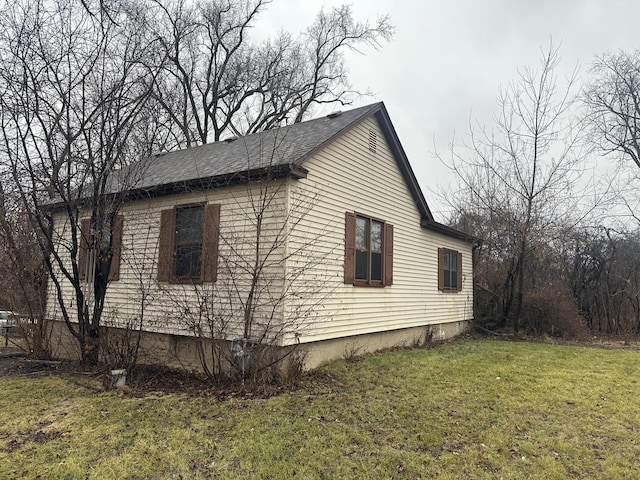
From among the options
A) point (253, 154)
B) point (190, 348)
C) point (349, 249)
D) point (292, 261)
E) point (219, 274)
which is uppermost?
point (253, 154)

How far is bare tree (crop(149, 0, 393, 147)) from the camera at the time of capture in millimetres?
23656

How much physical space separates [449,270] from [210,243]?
8.52 metres

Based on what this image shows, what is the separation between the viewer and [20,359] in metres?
9.16

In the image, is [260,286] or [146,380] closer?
[260,286]

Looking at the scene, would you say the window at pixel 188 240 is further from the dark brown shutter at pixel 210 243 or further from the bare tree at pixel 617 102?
the bare tree at pixel 617 102

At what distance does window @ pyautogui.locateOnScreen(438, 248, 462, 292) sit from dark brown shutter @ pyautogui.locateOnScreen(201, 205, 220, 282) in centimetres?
743

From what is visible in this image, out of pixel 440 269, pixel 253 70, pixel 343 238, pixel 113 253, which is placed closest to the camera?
pixel 113 253

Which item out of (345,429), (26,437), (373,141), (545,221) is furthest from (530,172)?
(26,437)

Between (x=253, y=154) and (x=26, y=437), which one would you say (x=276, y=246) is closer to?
(x=253, y=154)

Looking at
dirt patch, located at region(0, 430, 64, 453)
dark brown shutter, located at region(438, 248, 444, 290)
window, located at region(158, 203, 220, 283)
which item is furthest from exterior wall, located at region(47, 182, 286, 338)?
dark brown shutter, located at region(438, 248, 444, 290)

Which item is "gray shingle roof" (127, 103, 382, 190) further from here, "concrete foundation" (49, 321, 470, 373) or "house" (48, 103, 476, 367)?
"concrete foundation" (49, 321, 470, 373)

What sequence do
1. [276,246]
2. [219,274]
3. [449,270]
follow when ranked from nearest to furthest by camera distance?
[276,246]
[219,274]
[449,270]

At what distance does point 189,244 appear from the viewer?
7.77 m

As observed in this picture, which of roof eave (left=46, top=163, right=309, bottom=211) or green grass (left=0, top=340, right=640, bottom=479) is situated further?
roof eave (left=46, top=163, right=309, bottom=211)
